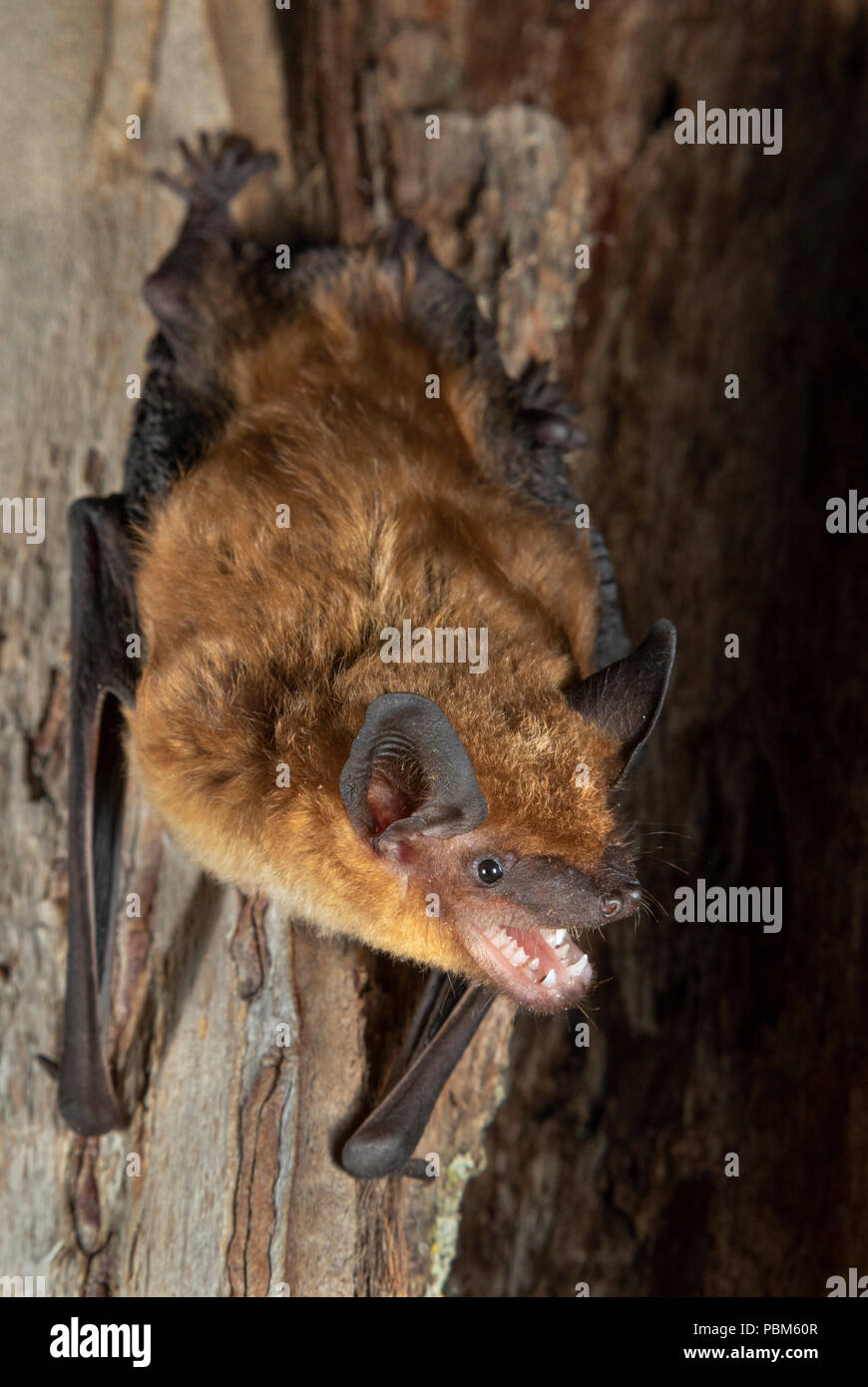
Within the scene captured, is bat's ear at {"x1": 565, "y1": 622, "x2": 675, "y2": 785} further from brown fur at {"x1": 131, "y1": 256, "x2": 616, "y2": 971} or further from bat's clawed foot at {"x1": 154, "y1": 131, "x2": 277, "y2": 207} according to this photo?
bat's clawed foot at {"x1": 154, "y1": 131, "x2": 277, "y2": 207}

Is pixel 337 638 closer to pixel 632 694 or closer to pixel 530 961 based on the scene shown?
pixel 632 694

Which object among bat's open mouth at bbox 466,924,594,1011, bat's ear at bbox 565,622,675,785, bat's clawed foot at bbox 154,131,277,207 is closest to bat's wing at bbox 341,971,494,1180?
bat's open mouth at bbox 466,924,594,1011

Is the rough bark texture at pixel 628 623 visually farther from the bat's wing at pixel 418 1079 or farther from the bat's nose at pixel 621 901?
the bat's nose at pixel 621 901

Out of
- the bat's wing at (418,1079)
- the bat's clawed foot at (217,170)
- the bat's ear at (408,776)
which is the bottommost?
the bat's wing at (418,1079)

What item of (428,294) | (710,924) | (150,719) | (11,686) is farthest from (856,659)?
(11,686)

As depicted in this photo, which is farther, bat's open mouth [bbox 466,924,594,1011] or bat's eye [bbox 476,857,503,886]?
bat's open mouth [bbox 466,924,594,1011]

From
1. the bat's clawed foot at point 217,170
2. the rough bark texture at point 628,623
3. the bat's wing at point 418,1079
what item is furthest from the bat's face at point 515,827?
the bat's clawed foot at point 217,170

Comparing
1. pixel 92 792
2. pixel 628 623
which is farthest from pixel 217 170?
pixel 92 792
